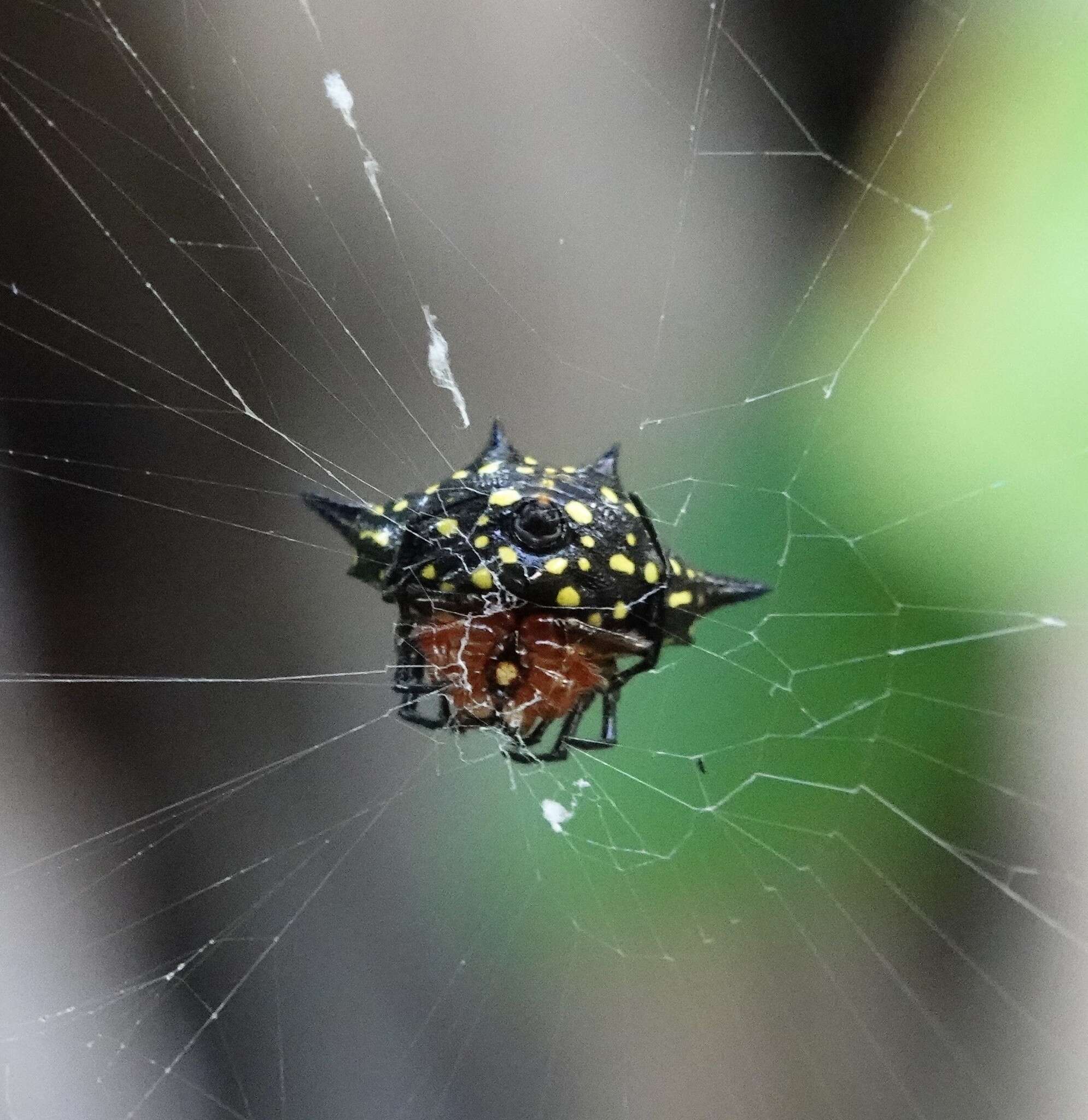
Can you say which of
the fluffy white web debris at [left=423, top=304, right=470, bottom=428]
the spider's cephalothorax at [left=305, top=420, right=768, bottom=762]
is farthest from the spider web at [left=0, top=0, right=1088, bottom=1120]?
the spider's cephalothorax at [left=305, top=420, right=768, bottom=762]

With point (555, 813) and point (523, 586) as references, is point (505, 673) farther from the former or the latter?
point (555, 813)

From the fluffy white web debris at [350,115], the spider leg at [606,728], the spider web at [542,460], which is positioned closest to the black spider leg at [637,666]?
the spider leg at [606,728]

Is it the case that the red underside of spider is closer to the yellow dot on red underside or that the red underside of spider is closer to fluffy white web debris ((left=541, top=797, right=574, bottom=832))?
the yellow dot on red underside

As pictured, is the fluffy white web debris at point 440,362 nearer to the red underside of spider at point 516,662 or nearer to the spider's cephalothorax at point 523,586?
the spider's cephalothorax at point 523,586

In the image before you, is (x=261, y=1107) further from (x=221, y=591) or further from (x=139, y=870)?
(x=221, y=591)

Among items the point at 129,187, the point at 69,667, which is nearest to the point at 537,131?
the point at 129,187

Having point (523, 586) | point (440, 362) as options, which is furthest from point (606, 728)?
point (440, 362)
